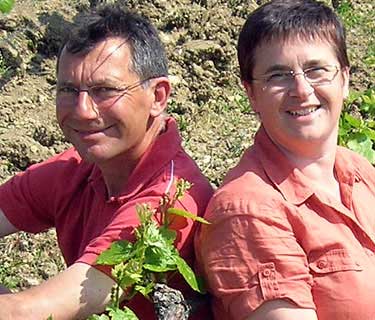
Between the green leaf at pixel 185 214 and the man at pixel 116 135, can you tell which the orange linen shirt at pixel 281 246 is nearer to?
the green leaf at pixel 185 214

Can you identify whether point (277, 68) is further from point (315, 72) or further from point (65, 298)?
point (65, 298)

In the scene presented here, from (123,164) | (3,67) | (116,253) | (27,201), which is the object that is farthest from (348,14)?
(116,253)

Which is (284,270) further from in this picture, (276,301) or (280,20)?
(280,20)

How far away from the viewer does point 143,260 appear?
2.68 metres

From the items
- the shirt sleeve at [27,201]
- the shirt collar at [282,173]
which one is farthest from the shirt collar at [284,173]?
the shirt sleeve at [27,201]

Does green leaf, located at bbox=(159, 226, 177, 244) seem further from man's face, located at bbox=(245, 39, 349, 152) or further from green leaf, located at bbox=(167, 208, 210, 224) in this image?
man's face, located at bbox=(245, 39, 349, 152)

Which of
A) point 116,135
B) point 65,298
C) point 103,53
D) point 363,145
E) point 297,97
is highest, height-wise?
point 103,53

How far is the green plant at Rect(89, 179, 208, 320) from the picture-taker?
2641 mm

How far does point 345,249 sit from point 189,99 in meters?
2.68

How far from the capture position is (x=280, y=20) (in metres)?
2.80

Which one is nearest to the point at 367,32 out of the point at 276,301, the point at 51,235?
the point at 51,235

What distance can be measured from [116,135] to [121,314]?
23.1 inches

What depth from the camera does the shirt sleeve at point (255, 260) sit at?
2611mm

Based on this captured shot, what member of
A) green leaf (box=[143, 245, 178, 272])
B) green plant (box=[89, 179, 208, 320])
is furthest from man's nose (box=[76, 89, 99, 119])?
green leaf (box=[143, 245, 178, 272])
